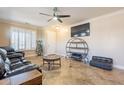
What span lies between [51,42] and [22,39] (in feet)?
8.03

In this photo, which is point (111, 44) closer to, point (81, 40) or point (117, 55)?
point (117, 55)

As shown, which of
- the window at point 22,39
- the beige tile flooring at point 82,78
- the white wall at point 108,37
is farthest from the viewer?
the window at point 22,39

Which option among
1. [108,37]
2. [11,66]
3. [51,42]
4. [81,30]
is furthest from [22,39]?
[108,37]

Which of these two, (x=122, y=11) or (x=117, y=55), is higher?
(x=122, y=11)

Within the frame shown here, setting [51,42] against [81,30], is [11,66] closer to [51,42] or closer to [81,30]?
[81,30]

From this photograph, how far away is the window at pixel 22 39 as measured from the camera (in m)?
6.53

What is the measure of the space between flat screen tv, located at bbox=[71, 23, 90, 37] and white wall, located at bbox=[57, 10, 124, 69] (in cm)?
25

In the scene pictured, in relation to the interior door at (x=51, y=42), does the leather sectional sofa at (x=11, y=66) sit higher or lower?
lower

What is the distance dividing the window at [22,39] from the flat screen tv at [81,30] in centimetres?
326

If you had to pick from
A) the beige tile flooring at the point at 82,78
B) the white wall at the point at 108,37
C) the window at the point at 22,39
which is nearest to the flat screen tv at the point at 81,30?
the white wall at the point at 108,37

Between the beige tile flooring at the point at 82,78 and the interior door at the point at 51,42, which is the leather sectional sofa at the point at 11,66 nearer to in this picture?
the beige tile flooring at the point at 82,78
